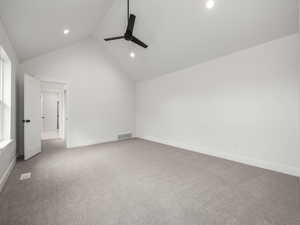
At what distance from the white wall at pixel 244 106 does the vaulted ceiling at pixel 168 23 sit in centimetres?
33

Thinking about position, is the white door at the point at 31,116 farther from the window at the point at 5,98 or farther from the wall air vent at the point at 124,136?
the wall air vent at the point at 124,136

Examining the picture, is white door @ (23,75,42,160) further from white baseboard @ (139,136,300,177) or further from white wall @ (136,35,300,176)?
white baseboard @ (139,136,300,177)

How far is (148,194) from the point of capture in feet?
6.33

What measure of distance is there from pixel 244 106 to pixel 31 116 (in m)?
5.15

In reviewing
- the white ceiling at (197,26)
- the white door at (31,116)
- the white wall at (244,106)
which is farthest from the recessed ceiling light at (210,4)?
the white door at (31,116)

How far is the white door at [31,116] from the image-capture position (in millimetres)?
3277

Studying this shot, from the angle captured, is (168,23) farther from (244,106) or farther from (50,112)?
(50,112)

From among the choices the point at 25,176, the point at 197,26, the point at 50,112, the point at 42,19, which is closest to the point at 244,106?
the point at 197,26

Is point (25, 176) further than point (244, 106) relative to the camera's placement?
No

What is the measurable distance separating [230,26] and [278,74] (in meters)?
1.32

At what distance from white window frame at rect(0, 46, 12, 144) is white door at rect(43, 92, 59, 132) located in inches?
214

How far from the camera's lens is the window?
99.0 inches

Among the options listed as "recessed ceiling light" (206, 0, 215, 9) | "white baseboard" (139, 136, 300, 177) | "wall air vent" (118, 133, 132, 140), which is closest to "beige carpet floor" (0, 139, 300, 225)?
"white baseboard" (139, 136, 300, 177)

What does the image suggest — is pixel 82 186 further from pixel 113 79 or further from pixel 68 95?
pixel 113 79
